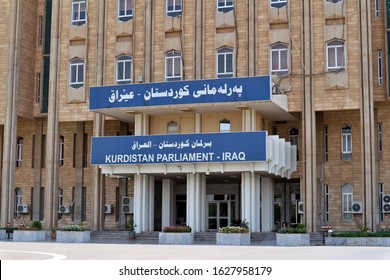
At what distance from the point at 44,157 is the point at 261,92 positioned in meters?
17.8

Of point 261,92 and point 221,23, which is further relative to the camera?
point 221,23

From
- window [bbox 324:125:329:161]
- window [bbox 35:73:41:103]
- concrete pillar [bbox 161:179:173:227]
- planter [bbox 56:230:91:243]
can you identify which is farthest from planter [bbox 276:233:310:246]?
window [bbox 35:73:41:103]

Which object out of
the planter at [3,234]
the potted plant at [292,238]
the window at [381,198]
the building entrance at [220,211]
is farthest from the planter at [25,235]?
the window at [381,198]

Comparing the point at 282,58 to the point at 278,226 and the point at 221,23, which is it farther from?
the point at 278,226

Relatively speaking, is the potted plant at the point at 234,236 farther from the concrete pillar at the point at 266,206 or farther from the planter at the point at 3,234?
the planter at the point at 3,234

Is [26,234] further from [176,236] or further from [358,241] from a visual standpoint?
[358,241]

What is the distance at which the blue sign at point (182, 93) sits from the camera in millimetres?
35031

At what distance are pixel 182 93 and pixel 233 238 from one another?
325 inches

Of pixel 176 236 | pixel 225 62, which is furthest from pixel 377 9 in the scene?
pixel 176 236

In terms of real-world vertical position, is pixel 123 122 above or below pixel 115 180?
above

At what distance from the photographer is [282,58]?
3866cm

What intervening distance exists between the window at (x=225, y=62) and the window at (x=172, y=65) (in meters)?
2.36
